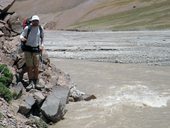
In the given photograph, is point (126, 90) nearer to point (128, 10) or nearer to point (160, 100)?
point (160, 100)

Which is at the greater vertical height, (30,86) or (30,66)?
(30,66)

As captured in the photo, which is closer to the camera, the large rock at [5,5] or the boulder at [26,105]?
→ the boulder at [26,105]

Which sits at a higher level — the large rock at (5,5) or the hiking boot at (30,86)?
the large rock at (5,5)

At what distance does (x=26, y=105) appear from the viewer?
14.2 metres

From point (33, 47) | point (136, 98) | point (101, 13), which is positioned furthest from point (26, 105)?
point (101, 13)

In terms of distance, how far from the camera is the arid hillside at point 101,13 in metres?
67.6

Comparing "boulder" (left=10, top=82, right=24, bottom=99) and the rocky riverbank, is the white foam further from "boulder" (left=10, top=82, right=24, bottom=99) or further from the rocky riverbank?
"boulder" (left=10, top=82, right=24, bottom=99)

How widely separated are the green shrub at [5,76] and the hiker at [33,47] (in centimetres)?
69

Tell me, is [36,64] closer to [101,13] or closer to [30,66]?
[30,66]

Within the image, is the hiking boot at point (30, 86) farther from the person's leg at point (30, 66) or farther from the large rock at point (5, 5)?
the large rock at point (5, 5)

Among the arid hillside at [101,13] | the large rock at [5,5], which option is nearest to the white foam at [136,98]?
the large rock at [5,5]

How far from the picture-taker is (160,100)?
56.3 ft

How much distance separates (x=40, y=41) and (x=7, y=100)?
2512 mm

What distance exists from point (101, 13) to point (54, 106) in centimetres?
7492
